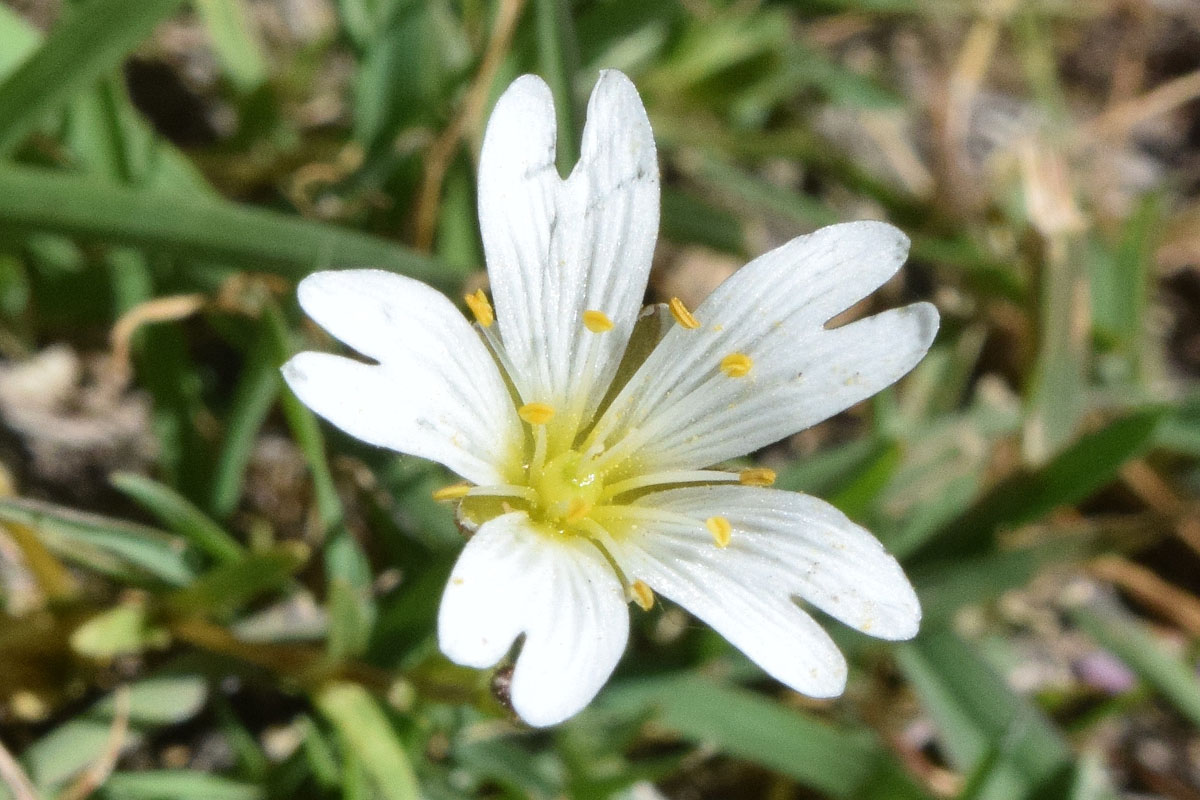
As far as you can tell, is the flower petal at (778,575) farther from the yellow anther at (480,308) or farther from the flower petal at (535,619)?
the yellow anther at (480,308)

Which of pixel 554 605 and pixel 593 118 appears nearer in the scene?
pixel 554 605

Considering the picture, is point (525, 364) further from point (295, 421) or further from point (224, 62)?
point (224, 62)

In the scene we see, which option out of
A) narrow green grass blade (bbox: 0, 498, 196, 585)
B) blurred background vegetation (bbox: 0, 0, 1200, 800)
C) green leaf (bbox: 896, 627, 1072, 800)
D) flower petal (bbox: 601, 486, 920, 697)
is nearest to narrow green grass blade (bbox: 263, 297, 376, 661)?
blurred background vegetation (bbox: 0, 0, 1200, 800)

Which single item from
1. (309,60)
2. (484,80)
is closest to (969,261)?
(484,80)

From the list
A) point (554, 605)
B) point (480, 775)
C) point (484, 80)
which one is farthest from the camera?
point (484, 80)

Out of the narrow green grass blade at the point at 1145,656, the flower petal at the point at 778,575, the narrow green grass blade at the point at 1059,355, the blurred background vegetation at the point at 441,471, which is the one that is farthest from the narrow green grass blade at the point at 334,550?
the narrow green grass blade at the point at 1145,656

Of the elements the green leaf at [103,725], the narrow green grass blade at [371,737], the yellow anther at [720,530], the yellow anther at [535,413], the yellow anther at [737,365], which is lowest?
the green leaf at [103,725]
